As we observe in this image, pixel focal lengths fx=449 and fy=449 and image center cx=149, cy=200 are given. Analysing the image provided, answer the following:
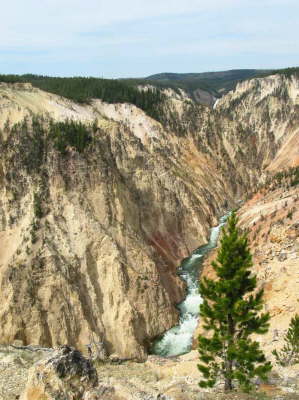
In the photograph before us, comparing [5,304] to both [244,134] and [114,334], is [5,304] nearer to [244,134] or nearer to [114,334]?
[114,334]

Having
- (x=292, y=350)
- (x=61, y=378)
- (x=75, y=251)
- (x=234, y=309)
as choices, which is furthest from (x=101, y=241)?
(x=61, y=378)

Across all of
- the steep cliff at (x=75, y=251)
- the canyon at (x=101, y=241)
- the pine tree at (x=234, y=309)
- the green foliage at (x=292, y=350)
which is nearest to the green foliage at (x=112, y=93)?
the canyon at (x=101, y=241)

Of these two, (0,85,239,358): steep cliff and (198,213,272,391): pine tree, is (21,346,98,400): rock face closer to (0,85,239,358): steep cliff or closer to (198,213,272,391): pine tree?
(198,213,272,391): pine tree

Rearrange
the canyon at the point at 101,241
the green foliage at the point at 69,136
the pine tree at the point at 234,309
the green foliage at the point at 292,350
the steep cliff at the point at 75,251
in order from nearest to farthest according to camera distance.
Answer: the pine tree at the point at 234,309, the green foliage at the point at 292,350, the canyon at the point at 101,241, the steep cliff at the point at 75,251, the green foliage at the point at 69,136

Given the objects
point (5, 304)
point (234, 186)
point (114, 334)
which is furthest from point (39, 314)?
point (234, 186)

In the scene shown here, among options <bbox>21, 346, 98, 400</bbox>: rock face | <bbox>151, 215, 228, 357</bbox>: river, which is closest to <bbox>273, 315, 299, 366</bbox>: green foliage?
<bbox>151, 215, 228, 357</bbox>: river

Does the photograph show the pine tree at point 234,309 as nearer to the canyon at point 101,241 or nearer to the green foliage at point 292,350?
the canyon at point 101,241
